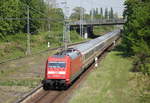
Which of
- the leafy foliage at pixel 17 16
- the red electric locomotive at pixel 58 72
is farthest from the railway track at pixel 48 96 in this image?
the leafy foliage at pixel 17 16

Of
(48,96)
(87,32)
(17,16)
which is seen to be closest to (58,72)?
(48,96)

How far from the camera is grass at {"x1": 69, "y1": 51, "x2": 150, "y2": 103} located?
2245 centimetres

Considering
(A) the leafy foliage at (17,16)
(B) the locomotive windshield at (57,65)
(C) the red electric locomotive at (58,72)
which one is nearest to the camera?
(C) the red electric locomotive at (58,72)

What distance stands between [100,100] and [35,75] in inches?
534

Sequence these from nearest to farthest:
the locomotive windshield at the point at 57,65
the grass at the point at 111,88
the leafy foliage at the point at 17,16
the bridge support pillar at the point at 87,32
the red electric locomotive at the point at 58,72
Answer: the grass at the point at 111,88 < the red electric locomotive at the point at 58,72 < the locomotive windshield at the point at 57,65 < the leafy foliage at the point at 17,16 < the bridge support pillar at the point at 87,32

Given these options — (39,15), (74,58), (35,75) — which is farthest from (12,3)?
(74,58)

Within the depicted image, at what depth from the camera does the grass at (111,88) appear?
22453 mm

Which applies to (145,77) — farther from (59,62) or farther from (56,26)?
(56,26)

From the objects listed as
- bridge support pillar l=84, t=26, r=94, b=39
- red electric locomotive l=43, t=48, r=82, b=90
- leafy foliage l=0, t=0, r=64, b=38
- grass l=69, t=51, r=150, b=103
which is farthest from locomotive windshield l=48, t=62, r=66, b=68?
bridge support pillar l=84, t=26, r=94, b=39

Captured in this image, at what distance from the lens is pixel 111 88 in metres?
26.2

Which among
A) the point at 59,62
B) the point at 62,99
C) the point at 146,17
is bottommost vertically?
the point at 62,99

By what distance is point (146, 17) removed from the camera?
2641 cm

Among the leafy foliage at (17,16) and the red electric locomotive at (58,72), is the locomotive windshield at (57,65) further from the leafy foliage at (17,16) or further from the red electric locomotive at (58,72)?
the leafy foliage at (17,16)

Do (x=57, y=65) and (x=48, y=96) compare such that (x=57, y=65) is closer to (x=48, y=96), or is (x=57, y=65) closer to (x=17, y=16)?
(x=48, y=96)
